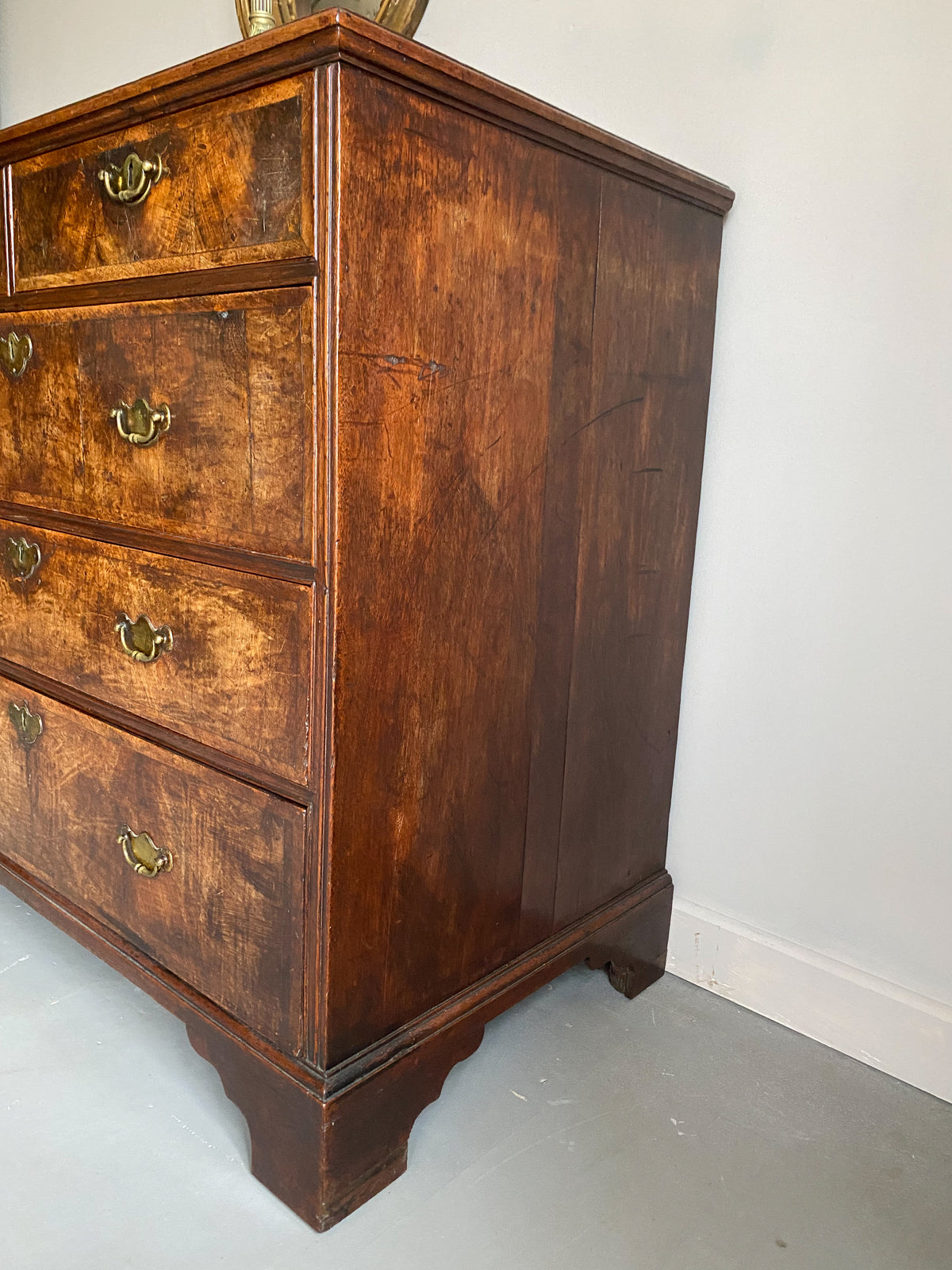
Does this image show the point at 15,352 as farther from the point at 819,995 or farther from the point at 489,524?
the point at 819,995

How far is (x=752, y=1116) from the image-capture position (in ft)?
4.19

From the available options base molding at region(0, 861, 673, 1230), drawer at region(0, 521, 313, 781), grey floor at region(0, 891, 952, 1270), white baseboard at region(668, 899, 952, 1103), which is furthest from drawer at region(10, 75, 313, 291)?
white baseboard at region(668, 899, 952, 1103)

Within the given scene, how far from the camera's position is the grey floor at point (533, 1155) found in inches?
41.8

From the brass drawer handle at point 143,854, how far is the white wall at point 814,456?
0.81 metres

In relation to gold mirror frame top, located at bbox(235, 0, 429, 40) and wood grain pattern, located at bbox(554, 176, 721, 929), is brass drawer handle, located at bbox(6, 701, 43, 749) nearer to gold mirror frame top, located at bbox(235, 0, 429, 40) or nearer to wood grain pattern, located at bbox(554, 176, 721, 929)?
wood grain pattern, located at bbox(554, 176, 721, 929)

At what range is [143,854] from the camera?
125 centimetres

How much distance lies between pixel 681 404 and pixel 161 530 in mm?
734

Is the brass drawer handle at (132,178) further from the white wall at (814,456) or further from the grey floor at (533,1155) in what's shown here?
the grey floor at (533,1155)

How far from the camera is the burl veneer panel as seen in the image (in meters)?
0.97

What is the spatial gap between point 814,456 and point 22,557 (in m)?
1.12

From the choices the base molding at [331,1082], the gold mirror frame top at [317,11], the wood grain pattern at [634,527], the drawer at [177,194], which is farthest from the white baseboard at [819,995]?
the gold mirror frame top at [317,11]

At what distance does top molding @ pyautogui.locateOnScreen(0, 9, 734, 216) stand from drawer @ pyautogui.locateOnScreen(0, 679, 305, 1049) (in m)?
0.71

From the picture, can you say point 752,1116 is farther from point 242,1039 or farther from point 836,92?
point 836,92

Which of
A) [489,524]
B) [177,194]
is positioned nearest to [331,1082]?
[489,524]
